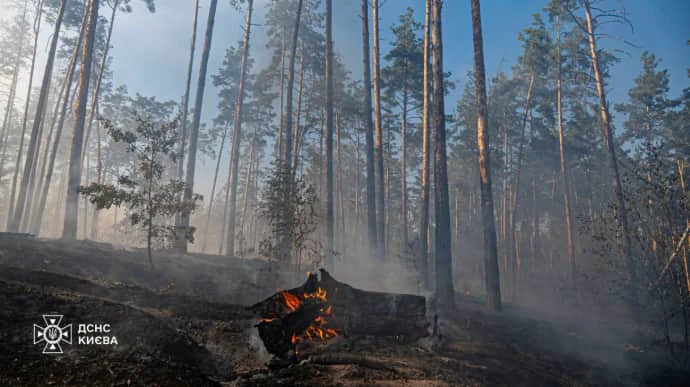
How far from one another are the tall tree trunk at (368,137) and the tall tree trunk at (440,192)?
16.3 feet

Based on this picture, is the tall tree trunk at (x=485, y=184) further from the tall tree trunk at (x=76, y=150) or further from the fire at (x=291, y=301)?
the tall tree trunk at (x=76, y=150)

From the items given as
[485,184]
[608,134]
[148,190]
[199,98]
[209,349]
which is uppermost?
[199,98]

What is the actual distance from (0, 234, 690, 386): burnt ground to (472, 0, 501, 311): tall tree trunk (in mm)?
2147

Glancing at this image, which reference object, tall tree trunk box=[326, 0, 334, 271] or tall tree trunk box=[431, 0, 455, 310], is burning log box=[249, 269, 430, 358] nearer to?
tall tree trunk box=[431, 0, 455, 310]

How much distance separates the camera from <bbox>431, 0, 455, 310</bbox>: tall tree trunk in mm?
12547

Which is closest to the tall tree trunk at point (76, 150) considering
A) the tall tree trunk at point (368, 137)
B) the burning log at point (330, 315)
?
the burning log at point (330, 315)

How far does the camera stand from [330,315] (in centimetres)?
679

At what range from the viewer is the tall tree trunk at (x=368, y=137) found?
1789 centimetres

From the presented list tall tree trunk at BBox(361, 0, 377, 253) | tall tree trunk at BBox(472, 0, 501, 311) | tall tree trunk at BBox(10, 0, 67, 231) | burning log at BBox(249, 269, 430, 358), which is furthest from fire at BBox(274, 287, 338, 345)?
tall tree trunk at BBox(10, 0, 67, 231)

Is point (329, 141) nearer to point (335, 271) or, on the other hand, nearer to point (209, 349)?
point (335, 271)

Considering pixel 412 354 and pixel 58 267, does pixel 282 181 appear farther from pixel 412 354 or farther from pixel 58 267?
pixel 412 354

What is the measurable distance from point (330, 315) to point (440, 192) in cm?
790

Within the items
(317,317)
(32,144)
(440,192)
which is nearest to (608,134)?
(440,192)

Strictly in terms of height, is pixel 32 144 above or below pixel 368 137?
below
